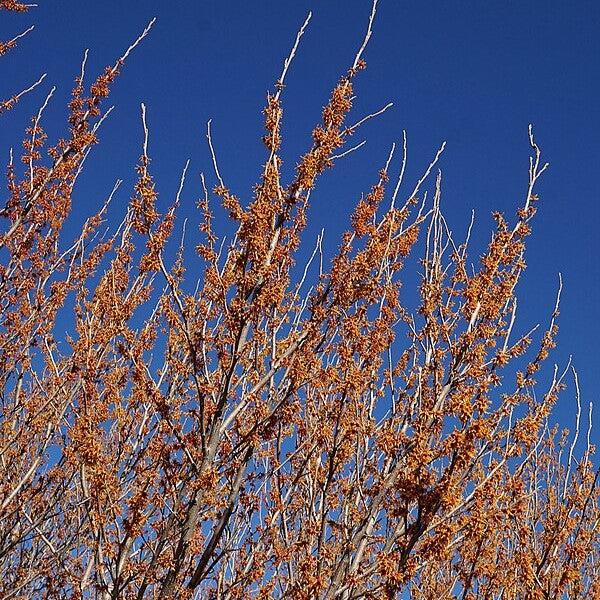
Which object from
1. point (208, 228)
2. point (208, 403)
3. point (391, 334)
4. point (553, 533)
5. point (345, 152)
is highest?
point (345, 152)

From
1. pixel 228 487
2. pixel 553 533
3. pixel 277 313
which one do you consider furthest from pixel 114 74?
pixel 553 533

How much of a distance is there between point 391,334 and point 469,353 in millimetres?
932

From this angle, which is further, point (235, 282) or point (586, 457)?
point (586, 457)

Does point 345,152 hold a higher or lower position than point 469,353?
higher

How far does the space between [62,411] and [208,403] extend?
9.72ft

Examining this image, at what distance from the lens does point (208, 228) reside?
422cm

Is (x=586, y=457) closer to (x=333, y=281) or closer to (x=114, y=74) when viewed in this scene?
(x=333, y=281)

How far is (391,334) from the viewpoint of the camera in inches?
202

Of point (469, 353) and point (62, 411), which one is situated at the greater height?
point (469, 353)

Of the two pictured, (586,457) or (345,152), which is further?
(586,457)

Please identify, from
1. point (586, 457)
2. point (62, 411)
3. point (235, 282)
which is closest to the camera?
point (235, 282)

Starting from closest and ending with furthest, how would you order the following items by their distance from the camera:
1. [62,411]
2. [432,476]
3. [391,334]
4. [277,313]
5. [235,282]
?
[432,476] → [235,282] → [277,313] → [391,334] → [62,411]

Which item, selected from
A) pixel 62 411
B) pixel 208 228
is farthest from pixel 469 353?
pixel 62 411

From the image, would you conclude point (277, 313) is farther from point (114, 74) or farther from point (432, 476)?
point (114, 74)
